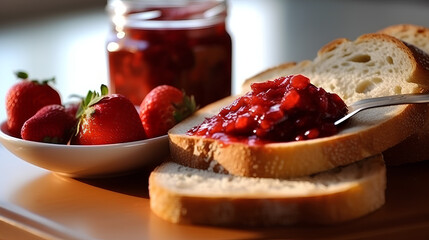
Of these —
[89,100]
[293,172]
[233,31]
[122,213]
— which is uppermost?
[89,100]

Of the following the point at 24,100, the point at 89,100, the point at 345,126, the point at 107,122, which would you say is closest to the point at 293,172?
the point at 345,126

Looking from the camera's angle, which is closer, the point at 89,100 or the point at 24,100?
the point at 89,100

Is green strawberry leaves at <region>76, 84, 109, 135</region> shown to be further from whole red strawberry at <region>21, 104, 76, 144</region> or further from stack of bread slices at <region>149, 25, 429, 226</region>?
stack of bread slices at <region>149, 25, 429, 226</region>

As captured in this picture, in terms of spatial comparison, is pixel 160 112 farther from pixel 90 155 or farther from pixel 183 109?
pixel 90 155

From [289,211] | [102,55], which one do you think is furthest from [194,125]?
[102,55]

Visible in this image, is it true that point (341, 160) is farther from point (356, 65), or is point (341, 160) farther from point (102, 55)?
point (102, 55)

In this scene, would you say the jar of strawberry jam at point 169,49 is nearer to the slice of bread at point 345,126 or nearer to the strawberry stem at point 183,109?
the slice of bread at point 345,126
